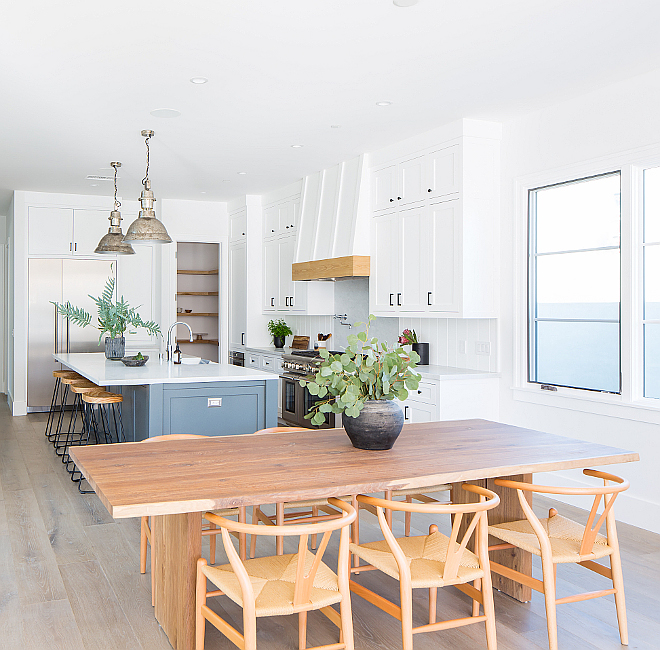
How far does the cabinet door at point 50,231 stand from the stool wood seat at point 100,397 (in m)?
3.44

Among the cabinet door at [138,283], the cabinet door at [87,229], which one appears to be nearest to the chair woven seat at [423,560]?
the cabinet door at [138,283]

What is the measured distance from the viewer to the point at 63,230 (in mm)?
8195

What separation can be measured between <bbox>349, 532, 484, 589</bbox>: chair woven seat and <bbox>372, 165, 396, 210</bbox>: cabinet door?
12.0 feet

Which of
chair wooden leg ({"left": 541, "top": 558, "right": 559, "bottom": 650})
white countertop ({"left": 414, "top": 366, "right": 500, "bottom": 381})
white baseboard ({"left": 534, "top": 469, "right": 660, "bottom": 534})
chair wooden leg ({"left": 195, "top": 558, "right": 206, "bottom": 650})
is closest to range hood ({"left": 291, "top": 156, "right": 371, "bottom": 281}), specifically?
white countertop ({"left": 414, "top": 366, "right": 500, "bottom": 381})

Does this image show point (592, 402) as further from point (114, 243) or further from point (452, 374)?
point (114, 243)

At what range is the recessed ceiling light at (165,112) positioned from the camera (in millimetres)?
4625

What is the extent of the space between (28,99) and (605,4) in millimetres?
3543

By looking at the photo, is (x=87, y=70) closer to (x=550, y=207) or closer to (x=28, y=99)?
(x=28, y=99)

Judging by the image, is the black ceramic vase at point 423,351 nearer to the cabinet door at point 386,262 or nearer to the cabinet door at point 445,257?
the cabinet door at point 386,262

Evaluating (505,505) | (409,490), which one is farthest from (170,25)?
(505,505)

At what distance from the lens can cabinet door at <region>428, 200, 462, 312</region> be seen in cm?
500

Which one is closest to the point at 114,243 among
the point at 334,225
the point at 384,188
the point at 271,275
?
the point at 334,225

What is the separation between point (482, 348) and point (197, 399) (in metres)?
2.21

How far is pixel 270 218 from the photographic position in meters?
7.98
